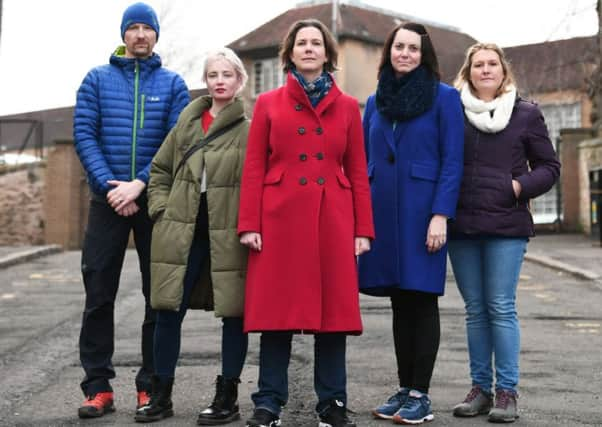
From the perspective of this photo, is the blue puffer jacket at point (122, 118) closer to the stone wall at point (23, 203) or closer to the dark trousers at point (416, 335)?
the dark trousers at point (416, 335)

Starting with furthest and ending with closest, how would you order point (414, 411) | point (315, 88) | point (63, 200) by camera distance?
point (63, 200)
point (414, 411)
point (315, 88)

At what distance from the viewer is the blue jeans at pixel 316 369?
4512 millimetres

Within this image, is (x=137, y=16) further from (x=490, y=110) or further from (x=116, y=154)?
(x=490, y=110)

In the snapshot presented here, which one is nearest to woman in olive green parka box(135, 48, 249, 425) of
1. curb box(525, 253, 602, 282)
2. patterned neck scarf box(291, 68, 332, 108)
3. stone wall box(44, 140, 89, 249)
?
patterned neck scarf box(291, 68, 332, 108)

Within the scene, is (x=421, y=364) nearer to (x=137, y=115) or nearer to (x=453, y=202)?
(x=453, y=202)

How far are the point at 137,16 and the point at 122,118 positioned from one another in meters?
0.54

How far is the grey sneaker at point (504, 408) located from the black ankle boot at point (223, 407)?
128 cm

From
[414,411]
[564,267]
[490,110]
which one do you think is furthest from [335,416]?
[564,267]

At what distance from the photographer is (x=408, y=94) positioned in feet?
15.7

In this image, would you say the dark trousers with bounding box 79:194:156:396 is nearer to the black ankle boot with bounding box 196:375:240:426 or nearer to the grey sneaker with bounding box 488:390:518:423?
the black ankle boot with bounding box 196:375:240:426

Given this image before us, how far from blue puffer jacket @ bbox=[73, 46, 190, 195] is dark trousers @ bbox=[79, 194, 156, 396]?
19 centimetres

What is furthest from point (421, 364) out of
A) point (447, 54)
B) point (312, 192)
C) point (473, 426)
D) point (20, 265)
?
point (447, 54)

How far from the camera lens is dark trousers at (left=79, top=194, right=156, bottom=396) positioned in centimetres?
497

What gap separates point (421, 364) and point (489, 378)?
0.44 m
